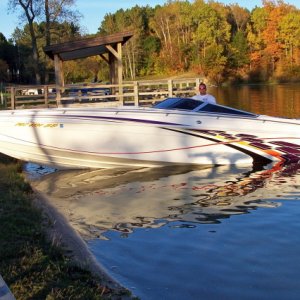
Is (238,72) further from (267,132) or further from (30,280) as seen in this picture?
(30,280)

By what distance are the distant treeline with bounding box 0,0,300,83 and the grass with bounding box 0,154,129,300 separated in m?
69.7

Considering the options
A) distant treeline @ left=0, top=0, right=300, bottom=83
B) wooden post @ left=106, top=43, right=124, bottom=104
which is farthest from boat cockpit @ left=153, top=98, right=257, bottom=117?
distant treeline @ left=0, top=0, right=300, bottom=83

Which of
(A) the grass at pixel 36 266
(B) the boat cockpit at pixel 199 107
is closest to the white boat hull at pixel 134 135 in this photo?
(B) the boat cockpit at pixel 199 107

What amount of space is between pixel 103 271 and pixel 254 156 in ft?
24.8

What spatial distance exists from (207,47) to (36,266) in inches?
3430

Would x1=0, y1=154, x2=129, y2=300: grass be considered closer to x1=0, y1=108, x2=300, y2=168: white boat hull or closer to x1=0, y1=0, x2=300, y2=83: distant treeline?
x1=0, y1=108, x2=300, y2=168: white boat hull

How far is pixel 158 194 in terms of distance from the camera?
32.2ft

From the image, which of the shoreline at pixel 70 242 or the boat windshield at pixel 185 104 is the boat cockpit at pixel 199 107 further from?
the shoreline at pixel 70 242

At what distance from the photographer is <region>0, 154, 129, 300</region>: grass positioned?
447 cm

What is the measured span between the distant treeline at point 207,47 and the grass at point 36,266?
69659mm

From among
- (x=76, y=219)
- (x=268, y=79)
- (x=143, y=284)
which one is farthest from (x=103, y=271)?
(x=268, y=79)

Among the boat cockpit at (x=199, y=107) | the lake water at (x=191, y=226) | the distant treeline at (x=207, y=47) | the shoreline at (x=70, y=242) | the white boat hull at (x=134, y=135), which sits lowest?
the lake water at (x=191, y=226)

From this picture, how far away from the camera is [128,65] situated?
3866 inches

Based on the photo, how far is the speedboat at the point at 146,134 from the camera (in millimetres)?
11695
